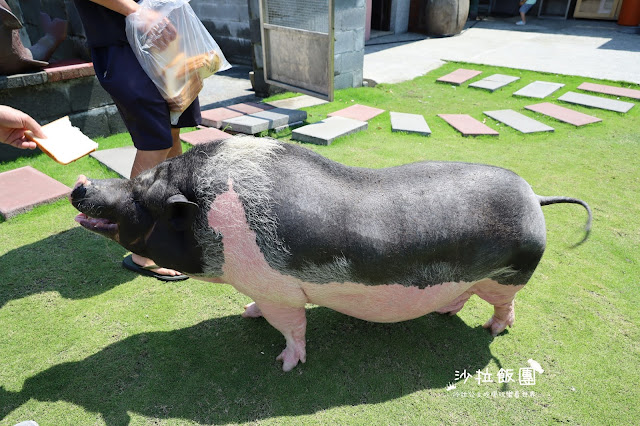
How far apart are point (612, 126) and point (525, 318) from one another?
15.1ft

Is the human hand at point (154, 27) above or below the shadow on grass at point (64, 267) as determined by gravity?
above

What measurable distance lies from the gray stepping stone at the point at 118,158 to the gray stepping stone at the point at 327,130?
2.00 m

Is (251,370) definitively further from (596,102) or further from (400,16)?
(400,16)

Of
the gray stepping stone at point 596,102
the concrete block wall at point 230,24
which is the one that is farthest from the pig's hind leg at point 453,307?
the concrete block wall at point 230,24

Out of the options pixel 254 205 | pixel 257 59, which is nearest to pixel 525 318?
pixel 254 205

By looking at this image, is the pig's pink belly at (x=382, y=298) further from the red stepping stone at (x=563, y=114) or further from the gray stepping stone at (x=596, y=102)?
the gray stepping stone at (x=596, y=102)

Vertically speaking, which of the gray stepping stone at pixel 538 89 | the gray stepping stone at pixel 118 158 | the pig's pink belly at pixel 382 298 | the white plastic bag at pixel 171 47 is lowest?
the gray stepping stone at pixel 538 89

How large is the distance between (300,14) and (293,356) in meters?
5.40

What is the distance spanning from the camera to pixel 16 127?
244cm

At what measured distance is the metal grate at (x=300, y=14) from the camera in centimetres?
631

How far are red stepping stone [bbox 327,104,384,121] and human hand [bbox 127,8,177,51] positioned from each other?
12.5 ft

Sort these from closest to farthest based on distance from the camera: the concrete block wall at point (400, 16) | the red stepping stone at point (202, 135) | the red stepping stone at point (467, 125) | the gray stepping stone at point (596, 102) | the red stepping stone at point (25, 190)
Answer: the red stepping stone at point (25, 190) → the red stepping stone at point (202, 135) → the red stepping stone at point (467, 125) → the gray stepping stone at point (596, 102) → the concrete block wall at point (400, 16)

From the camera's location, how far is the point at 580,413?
2.32 metres

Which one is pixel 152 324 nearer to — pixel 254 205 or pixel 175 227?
pixel 175 227
